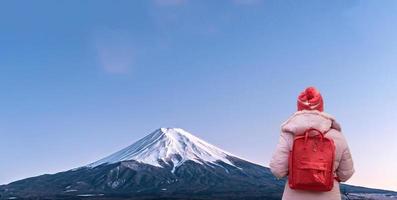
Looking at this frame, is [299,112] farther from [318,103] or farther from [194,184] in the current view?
[194,184]

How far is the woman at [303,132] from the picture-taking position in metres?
4.76

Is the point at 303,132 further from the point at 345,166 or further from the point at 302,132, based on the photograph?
the point at 345,166

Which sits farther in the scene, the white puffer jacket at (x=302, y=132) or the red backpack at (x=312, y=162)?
the white puffer jacket at (x=302, y=132)

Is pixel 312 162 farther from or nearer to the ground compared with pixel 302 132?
nearer to the ground

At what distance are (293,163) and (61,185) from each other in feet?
657

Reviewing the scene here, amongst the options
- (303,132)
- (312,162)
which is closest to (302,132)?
(303,132)

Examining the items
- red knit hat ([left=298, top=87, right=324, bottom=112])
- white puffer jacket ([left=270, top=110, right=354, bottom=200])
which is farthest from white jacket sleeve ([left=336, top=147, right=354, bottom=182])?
red knit hat ([left=298, top=87, right=324, bottom=112])

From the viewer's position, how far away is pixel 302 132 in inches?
187

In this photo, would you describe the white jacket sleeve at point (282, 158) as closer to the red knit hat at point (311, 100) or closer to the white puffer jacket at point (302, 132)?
the white puffer jacket at point (302, 132)

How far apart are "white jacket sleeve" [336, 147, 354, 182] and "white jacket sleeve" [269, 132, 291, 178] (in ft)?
1.45

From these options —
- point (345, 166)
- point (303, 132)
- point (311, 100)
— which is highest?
point (311, 100)

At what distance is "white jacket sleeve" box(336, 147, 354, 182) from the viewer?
4797mm

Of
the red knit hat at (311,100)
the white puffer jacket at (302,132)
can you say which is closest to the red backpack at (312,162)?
the white puffer jacket at (302,132)

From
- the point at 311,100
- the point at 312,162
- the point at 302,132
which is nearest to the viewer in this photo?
the point at 312,162
